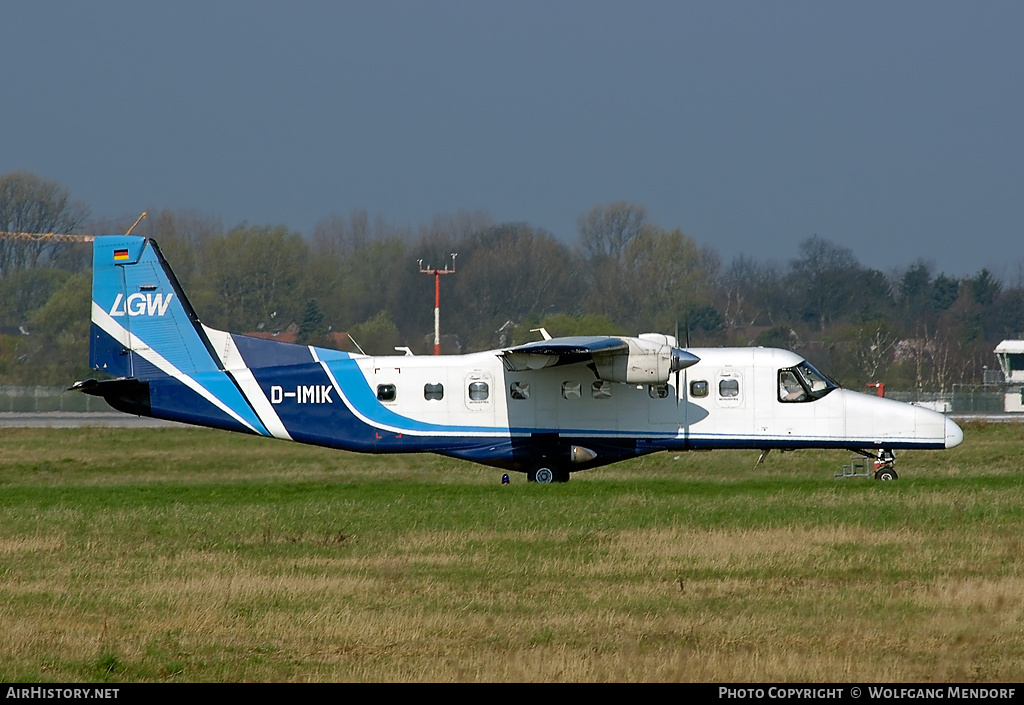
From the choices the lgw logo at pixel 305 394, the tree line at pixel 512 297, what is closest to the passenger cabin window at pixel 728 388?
the lgw logo at pixel 305 394

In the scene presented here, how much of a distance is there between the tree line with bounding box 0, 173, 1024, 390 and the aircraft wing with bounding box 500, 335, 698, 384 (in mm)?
34327

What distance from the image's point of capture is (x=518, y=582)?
13094 millimetres

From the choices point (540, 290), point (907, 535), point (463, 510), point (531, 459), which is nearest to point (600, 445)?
point (531, 459)

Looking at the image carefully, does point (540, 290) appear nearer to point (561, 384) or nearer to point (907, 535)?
point (561, 384)

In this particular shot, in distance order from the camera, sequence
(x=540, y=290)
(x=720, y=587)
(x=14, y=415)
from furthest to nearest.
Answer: (x=540, y=290) < (x=14, y=415) < (x=720, y=587)

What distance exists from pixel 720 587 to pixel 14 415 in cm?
5038

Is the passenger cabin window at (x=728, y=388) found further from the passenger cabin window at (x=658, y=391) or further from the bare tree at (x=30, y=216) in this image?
the bare tree at (x=30, y=216)

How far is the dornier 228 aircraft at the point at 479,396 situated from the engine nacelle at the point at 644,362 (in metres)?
0.04

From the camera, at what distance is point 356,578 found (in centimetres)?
1326

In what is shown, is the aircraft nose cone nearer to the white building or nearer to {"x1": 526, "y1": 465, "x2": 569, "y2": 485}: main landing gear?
{"x1": 526, "y1": 465, "x2": 569, "y2": 485}: main landing gear

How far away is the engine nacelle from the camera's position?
23.1m

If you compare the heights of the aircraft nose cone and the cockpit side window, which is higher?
the cockpit side window

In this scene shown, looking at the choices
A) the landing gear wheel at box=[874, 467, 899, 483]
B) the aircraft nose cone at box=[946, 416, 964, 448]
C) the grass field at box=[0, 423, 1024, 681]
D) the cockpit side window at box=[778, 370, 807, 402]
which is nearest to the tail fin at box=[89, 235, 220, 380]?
the grass field at box=[0, 423, 1024, 681]
